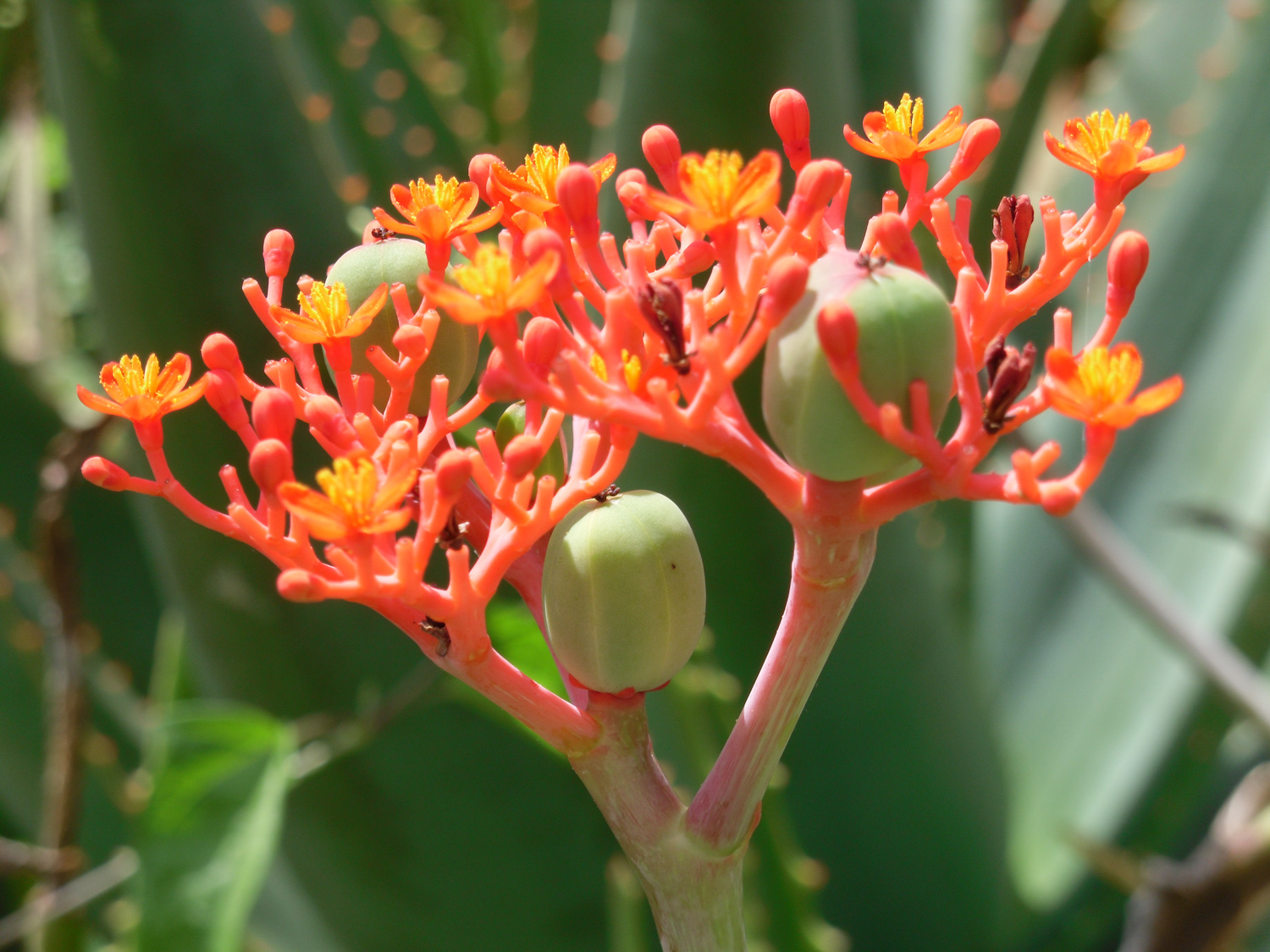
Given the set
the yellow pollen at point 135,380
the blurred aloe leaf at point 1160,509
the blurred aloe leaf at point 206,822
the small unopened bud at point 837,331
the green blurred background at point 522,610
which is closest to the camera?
the small unopened bud at point 837,331

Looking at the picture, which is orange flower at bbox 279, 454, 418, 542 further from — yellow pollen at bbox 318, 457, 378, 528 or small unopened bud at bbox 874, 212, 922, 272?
small unopened bud at bbox 874, 212, 922, 272

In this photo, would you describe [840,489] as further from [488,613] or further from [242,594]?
[242,594]

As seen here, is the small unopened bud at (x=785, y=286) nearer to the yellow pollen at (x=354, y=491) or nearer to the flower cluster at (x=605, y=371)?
the flower cluster at (x=605, y=371)

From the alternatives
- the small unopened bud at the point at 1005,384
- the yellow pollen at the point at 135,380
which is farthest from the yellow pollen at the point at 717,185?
the yellow pollen at the point at 135,380

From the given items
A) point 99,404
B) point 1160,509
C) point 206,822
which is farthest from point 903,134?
point 1160,509

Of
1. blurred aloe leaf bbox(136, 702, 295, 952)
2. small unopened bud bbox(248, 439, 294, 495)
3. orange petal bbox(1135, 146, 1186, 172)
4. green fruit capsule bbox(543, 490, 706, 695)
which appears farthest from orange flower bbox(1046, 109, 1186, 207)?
blurred aloe leaf bbox(136, 702, 295, 952)

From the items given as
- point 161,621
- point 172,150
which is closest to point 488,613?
point 172,150

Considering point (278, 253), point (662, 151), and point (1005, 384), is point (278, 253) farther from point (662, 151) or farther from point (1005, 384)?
point (1005, 384)
